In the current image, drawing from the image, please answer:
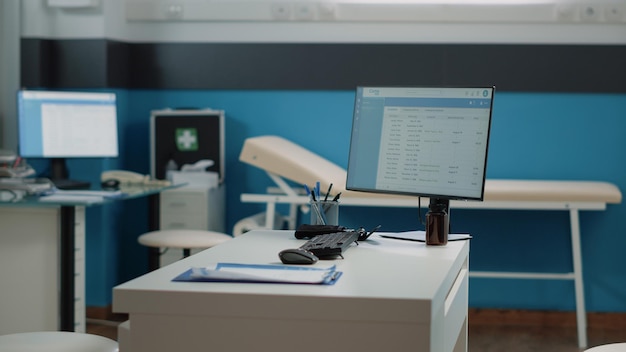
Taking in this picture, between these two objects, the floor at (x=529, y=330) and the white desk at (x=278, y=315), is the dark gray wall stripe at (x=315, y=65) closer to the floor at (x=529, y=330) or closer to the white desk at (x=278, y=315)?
the floor at (x=529, y=330)

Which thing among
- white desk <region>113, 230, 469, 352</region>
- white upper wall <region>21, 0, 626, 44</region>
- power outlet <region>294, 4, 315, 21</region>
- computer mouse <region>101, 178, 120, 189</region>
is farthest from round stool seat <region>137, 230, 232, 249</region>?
white desk <region>113, 230, 469, 352</region>

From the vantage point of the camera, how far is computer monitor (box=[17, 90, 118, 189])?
14.5 feet

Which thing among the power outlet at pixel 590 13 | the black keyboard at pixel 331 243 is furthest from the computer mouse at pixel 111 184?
the power outlet at pixel 590 13

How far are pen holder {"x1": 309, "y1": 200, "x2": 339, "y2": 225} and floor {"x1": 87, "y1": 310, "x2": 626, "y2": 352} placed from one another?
1.87m

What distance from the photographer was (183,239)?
14.2 feet

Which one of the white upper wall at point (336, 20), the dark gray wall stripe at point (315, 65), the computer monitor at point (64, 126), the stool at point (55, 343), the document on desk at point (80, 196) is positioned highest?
Answer: the white upper wall at point (336, 20)

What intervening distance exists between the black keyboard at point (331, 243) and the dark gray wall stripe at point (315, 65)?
2.62 metres

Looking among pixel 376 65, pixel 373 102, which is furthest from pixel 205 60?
pixel 373 102

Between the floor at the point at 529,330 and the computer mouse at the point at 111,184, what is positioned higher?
the computer mouse at the point at 111,184

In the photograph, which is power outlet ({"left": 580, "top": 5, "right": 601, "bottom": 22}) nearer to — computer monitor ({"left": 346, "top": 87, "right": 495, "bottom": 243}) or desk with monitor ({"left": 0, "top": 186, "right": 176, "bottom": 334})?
computer monitor ({"left": 346, "top": 87, "right": 495, "bottom": 243})

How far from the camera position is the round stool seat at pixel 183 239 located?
427cm

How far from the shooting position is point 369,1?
16.6 ft

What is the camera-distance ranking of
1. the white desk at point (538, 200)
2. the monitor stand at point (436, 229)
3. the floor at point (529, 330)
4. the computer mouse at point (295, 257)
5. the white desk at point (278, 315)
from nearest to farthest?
1. the white desk at point (278, 315)
2. the computer mouse at point (295, 257)
3. the monitor stand at point (436, 229)
4. the white desk at point (538, 200)
5. the floor at point (529, 330)

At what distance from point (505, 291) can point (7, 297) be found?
260cm
